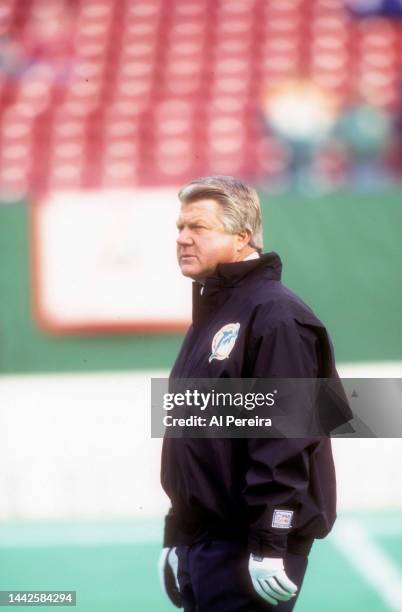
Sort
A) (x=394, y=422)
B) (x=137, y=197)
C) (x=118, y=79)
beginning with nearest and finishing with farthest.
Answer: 1. (x=394, y=422)
2. (x=137, y=197)
3. (x=118, y=79)

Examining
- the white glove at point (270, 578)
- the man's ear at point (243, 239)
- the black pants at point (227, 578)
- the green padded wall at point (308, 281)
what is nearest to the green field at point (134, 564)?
the green padded wall at point (308, 281)

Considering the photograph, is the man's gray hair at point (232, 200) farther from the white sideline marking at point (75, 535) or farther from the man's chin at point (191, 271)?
the white sideline marking at point (75, 535)

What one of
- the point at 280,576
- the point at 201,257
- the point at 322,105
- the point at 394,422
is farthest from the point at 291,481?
the point at 322,105

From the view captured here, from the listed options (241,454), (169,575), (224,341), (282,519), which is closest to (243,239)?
(224,341)

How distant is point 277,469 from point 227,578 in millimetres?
240

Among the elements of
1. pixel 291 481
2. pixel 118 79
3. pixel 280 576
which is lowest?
pixel 280 576

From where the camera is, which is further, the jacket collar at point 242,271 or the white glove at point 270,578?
the jacket collar at point 242,271

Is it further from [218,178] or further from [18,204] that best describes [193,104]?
[218,178]

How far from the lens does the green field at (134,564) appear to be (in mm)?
3320

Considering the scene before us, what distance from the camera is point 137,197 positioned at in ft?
13.6

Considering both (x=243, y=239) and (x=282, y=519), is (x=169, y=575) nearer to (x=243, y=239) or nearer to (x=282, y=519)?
(x=282, y=519)

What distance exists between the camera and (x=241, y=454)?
6.12ft

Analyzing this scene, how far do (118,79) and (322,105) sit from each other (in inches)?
38.9

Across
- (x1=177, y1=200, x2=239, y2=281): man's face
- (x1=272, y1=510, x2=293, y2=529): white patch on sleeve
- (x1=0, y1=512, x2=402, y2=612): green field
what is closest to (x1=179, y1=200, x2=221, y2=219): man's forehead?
(x1=177, y1=200, x2=239, y2=281): man's face
